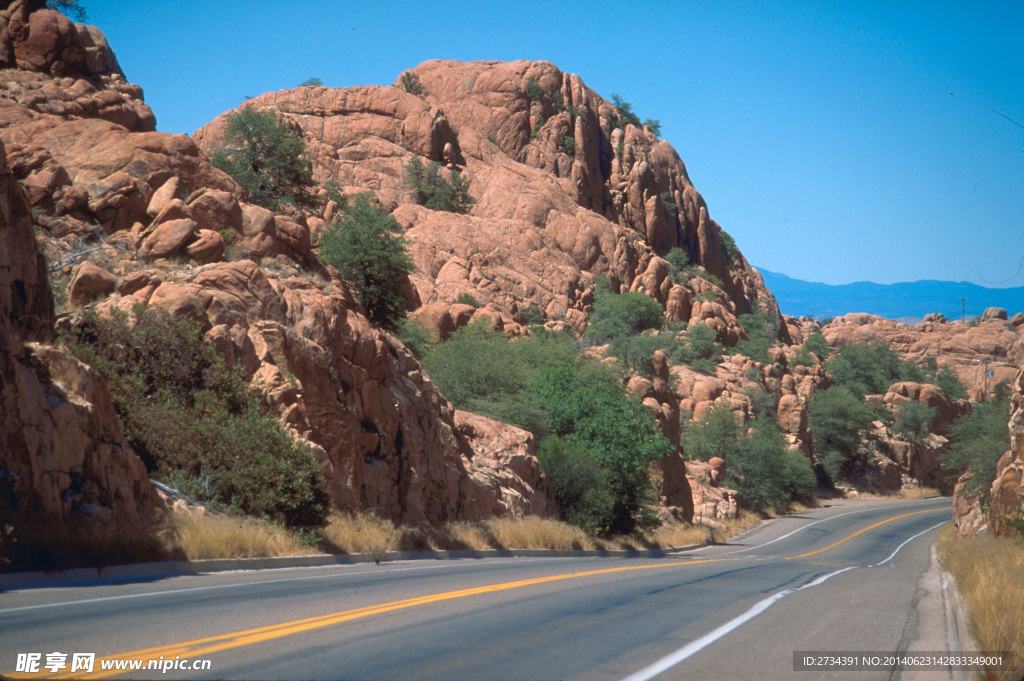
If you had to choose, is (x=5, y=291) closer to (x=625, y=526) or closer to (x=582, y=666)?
(x=582, y=666)

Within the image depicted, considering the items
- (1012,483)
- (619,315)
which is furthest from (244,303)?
(619,315)

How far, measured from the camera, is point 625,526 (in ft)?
105

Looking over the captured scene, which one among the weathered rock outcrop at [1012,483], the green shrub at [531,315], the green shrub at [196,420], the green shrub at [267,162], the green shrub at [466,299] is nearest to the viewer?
the green shrub at [196,420]

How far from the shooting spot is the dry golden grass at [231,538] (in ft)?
39.7

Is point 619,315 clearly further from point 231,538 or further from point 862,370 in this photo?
point 231,538

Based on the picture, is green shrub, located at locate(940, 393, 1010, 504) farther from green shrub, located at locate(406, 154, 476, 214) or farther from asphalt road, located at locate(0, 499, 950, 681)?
green shrub, located at locate(406, 154, 476, 214)

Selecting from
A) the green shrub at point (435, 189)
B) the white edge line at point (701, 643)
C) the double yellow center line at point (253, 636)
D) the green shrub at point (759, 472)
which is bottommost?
the green shrub at point (759, 472)

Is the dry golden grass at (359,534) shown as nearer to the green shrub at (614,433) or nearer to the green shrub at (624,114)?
the green shrub at (614,433)

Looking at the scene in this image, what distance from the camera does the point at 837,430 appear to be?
228 ft

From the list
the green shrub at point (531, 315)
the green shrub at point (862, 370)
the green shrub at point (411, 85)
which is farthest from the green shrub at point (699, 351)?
the green shrub at point (411, 85)

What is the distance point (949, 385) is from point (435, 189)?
63184 millimetres

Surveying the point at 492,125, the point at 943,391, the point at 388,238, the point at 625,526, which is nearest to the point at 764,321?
the point at 943,391

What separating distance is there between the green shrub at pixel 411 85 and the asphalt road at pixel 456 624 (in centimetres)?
6775

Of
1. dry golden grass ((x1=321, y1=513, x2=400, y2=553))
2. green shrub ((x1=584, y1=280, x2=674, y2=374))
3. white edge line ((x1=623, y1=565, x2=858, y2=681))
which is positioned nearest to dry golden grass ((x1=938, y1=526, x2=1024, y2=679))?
white edge line ((x1=623, y1=565, x2=858, y2=681))
